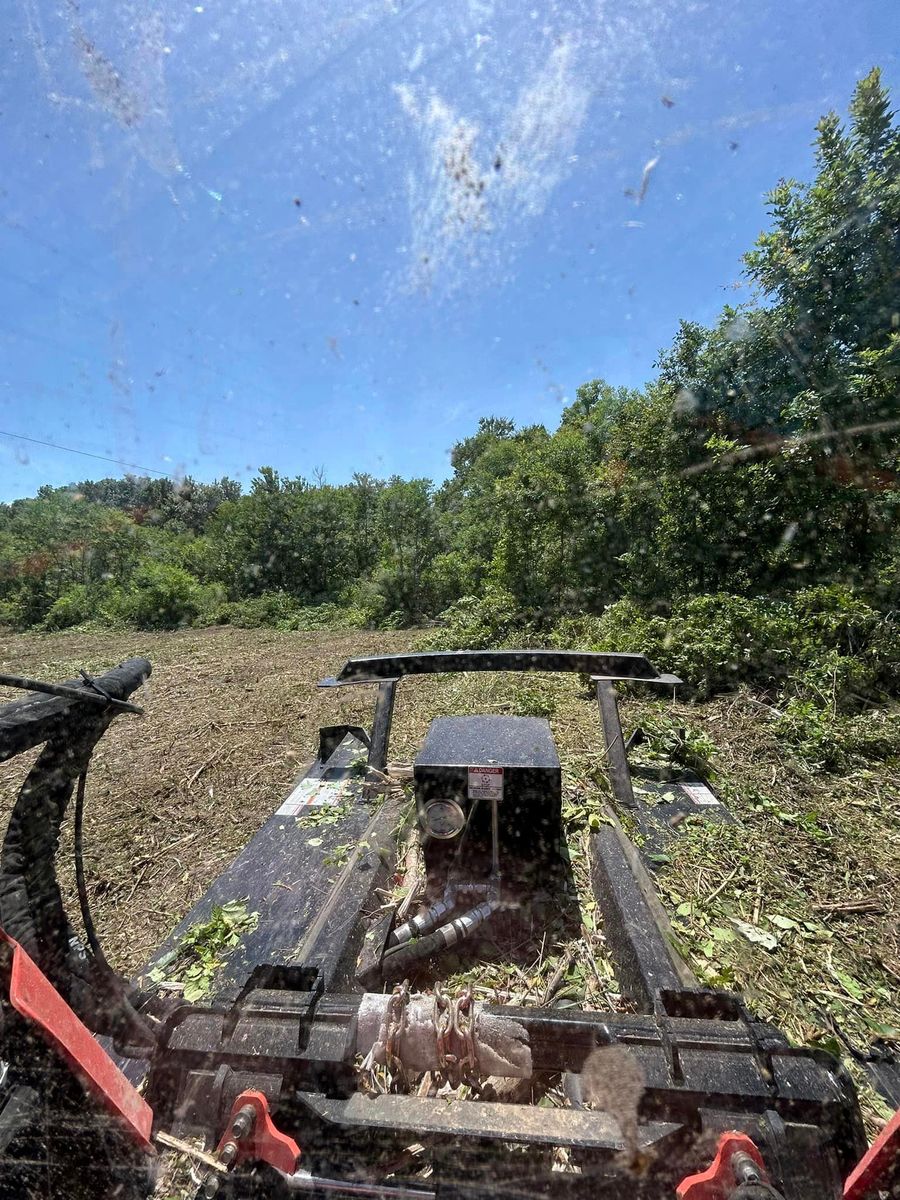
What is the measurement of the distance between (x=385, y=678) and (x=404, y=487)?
19.7m

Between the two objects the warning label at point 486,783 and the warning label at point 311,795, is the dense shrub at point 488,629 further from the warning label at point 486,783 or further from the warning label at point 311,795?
the warning label at point 486,783

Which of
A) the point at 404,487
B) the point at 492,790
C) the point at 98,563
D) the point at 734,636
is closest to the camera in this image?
the point at 492,790

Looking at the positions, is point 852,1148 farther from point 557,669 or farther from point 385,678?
point 385,678

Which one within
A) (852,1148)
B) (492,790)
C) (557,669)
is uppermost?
(557,669)

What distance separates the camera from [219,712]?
7.58 meters

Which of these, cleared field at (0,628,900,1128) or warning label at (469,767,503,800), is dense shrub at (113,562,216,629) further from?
warning label at (469,767,503,800)

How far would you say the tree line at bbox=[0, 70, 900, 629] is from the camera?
26.7 ft

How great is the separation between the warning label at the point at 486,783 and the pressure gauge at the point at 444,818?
91 millimetres

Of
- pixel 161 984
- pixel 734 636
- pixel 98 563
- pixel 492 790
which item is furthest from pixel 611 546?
pixel 98 563

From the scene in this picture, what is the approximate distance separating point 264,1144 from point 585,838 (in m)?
2.13

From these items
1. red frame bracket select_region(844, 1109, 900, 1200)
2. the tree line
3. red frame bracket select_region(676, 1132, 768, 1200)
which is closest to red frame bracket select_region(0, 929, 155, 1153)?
red frame bracket select_region(676, 1132, 768, 1200)

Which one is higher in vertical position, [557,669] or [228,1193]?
[557,669]

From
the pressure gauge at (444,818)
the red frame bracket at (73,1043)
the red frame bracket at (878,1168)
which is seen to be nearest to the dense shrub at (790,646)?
the pressure gauge at (444,818)

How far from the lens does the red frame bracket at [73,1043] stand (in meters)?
1.01
